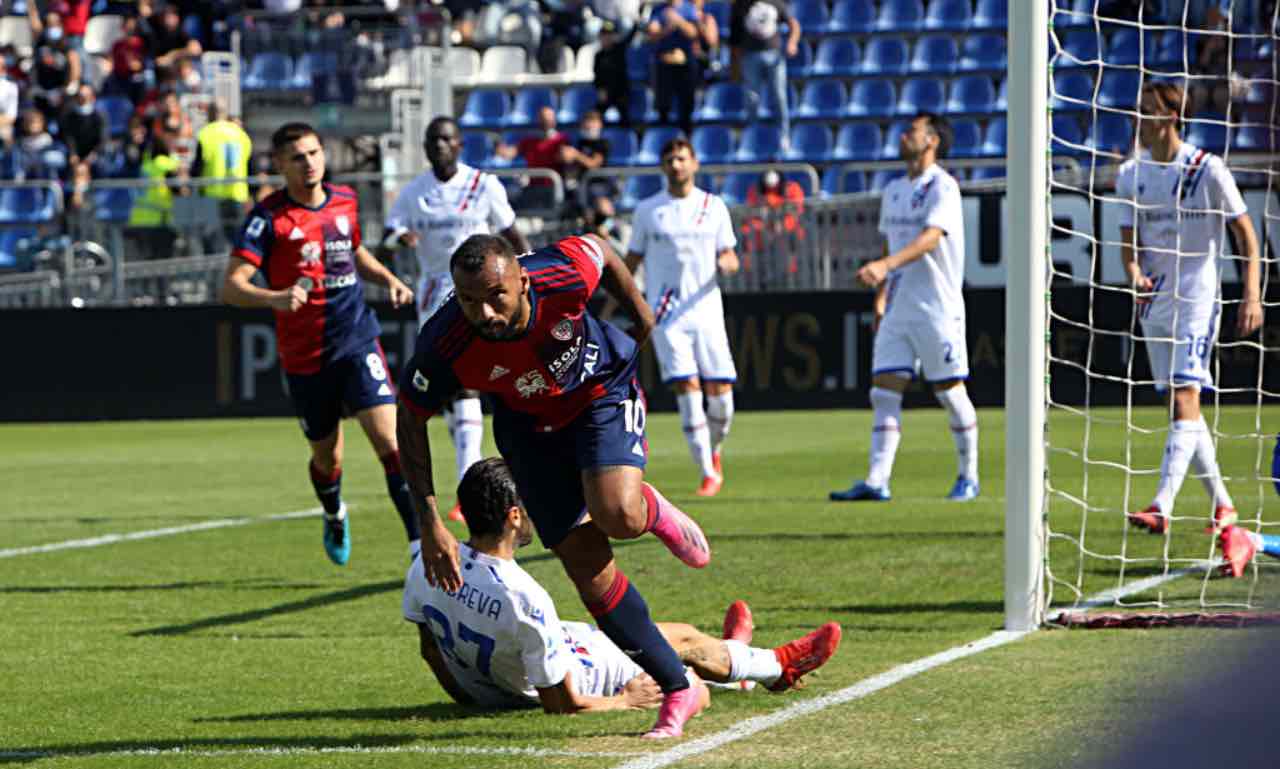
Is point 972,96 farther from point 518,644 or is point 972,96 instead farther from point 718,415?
point 518,644

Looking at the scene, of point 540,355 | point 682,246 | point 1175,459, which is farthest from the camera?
point 682,246

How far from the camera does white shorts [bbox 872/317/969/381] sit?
11.5 m

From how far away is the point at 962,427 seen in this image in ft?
38.0

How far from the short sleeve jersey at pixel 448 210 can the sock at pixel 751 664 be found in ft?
20.2

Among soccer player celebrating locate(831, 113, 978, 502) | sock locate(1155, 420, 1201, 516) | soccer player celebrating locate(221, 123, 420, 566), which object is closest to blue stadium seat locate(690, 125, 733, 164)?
soccer player celebrating locate(831, 113, 978, 502)

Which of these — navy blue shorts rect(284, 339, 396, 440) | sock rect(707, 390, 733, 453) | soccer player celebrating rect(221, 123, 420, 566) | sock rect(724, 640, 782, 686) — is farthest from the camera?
sock rect(707, 390, 733, 453)

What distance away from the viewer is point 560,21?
90.1 feet

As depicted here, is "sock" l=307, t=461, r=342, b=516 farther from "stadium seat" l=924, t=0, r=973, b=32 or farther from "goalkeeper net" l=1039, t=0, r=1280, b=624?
"stadium seat" l=924, t=0, r=973, b=32

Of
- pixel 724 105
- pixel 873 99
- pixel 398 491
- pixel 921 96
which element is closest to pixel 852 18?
pixel 873 99

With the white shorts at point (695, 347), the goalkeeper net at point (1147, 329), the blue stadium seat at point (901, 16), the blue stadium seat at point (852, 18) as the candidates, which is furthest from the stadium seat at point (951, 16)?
the white shorts at point (695, 347)

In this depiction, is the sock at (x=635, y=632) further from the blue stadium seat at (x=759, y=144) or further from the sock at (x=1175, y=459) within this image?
the blue stadium seat at (x=759, y=144)

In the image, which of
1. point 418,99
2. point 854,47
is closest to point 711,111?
point 854,47

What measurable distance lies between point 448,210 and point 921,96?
49.9 ft

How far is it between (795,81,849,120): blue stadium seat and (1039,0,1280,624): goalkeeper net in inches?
126
